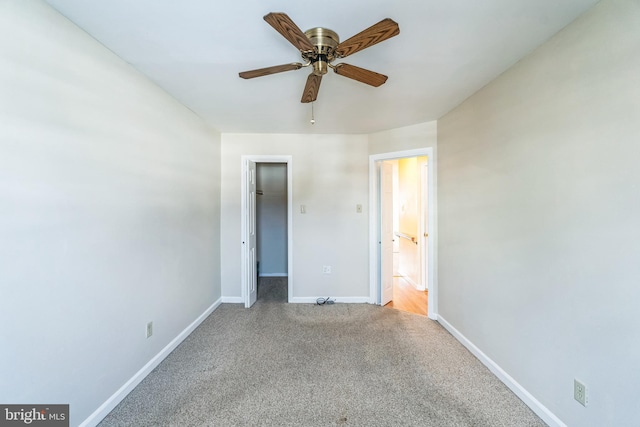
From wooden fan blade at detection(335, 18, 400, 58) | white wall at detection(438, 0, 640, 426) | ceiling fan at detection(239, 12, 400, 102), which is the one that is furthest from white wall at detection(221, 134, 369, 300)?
wooden fan blade at detection(335, 18, 400, 58)

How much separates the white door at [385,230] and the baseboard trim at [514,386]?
105 cm

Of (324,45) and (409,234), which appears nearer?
(324,45)

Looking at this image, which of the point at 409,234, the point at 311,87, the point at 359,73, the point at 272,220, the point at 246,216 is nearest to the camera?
the point at 359,73

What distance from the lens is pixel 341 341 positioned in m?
2.46

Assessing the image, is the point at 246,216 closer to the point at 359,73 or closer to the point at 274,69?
the point at 274,69

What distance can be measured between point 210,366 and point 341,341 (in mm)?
1219

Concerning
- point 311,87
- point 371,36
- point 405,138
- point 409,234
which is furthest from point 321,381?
point 409,234

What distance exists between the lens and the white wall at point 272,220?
16.6 feet

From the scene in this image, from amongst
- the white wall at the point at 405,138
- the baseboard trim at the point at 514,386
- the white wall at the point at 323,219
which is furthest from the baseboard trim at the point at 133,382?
the white wall at the point at 405,138

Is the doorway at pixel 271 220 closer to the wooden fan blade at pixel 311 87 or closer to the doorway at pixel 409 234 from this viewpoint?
the doorway at pixel 409 234

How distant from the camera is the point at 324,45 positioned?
53.3 inches

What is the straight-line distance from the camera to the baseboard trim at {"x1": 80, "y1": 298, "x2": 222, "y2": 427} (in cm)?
151

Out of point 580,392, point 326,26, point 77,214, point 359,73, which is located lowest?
point 580,392

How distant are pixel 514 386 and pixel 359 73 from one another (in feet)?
7.98
